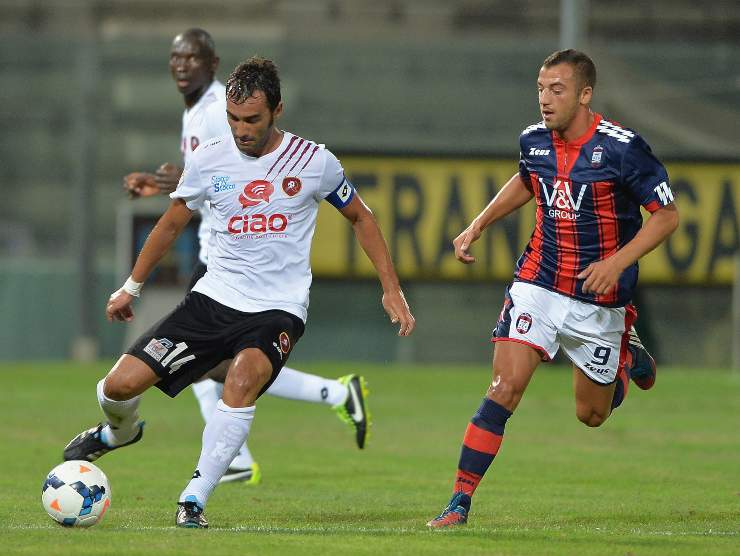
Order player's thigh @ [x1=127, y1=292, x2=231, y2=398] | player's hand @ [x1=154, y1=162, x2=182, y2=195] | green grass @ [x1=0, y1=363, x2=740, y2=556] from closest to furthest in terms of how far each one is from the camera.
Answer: green grass @ [x1=0, y1=363, x2=740, y2=556] → player's thigh @ [x1=127, y1=292, x2=231, y2=398] → player's hand @ [x1=154, y1=162, x2=182, y2=195]

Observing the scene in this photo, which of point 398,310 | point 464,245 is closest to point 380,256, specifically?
point 398,310

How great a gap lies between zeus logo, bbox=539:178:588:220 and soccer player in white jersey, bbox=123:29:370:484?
91.4 inches

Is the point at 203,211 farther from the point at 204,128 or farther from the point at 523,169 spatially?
the point at 523,169

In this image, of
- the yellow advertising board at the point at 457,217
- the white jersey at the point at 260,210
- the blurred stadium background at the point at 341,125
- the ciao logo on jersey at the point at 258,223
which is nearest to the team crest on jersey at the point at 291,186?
the white jersey at the point at 260,210

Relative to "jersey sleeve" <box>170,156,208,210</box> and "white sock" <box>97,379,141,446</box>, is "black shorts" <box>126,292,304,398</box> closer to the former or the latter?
"white sock" <box>97,379,141,446</box>

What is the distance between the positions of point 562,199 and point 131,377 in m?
2.30

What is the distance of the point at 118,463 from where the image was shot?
34.8ft

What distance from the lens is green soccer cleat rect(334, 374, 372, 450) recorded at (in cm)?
985

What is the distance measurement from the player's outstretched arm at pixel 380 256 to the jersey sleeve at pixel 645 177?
123 cm

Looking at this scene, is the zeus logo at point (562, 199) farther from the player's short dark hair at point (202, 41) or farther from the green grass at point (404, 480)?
the player's short dark hair at point (202, 41)

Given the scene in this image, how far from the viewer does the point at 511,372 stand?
7359 millimetres

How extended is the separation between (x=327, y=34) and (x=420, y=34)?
1748mm

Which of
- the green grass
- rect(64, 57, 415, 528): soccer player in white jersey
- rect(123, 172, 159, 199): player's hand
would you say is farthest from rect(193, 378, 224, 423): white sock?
rect(64, 57, 415, 528): soccer player in white jersey

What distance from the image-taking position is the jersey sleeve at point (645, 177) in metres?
7.42
